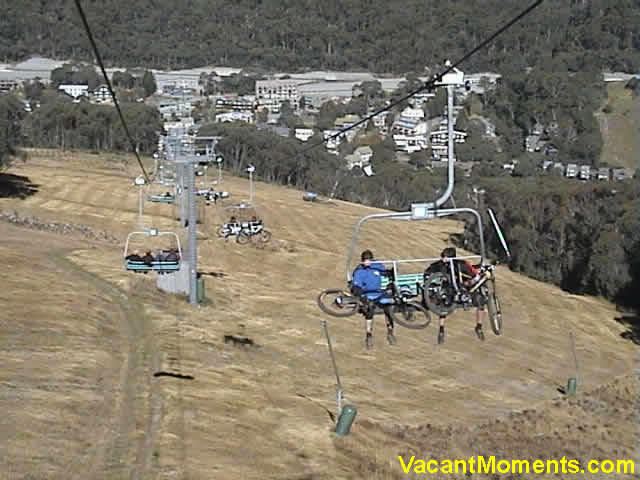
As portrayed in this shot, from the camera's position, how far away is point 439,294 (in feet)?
38.3

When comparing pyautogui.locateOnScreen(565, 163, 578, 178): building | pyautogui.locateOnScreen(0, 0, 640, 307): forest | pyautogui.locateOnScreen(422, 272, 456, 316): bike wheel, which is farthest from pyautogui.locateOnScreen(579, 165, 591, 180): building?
pyautogui.locateOnScreen(422, 272, 456, 316): bike wheel

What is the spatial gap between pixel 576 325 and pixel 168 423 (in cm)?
2412

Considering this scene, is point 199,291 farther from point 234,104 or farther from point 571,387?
point 234,104

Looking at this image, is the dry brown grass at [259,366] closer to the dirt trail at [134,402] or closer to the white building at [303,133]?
the dirt trail at [134,402]

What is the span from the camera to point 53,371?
20984 mm

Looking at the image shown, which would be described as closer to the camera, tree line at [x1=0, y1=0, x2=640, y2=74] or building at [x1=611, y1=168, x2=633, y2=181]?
building at [x1=611, y1=168, x2=633, y2=181]

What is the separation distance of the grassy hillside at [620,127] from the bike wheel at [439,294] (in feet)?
300

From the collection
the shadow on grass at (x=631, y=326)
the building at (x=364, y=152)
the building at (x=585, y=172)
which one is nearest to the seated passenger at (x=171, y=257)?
the shadow on grass at (x=631, y=326)

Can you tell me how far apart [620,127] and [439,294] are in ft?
348

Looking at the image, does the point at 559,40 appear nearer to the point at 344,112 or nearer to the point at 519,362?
the point at 344,112

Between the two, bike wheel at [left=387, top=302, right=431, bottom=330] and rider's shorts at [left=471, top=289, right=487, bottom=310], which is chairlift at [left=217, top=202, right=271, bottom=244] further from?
rider's shorts at [left=471, top=289, right=487, bottom=310]

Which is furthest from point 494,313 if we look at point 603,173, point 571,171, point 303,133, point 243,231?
point 303,133

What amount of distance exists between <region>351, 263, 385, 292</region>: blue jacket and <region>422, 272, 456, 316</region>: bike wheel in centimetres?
59

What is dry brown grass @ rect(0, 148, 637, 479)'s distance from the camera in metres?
17.0
